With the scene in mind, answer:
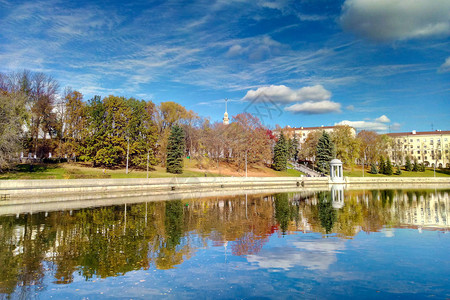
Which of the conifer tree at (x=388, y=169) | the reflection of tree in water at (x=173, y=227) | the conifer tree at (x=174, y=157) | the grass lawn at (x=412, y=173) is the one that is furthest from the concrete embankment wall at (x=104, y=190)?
the conifer tree at (x=388, y=169)

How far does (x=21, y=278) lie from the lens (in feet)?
32.7

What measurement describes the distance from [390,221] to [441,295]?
1366 cm

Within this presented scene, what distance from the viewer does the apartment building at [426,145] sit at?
13262 cm

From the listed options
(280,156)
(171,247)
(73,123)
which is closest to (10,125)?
(73,123)

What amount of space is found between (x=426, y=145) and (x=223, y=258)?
504ft

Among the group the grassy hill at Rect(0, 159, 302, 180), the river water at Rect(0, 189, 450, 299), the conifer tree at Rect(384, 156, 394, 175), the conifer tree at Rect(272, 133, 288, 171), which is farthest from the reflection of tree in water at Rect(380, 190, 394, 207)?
the conifer tree at Rect(384, 156, 394, 175)

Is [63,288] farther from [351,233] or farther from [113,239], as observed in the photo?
[351,233]

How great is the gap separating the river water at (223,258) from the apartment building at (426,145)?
130 meters

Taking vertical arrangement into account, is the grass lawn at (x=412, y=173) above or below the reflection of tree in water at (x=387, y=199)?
above

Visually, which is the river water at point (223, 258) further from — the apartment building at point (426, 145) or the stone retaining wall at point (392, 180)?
the apartment building at point (426, 145)

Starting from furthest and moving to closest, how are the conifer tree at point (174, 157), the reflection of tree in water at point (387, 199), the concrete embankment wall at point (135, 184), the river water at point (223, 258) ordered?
the conifer tree at point (174, 157), the concrete embankment wall at point (135, 184), the reflection of tree in water at point (387, 199), the river water at point (223, 258)

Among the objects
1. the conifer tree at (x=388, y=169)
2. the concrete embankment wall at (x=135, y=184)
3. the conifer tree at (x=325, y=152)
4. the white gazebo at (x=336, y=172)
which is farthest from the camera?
the conifer tree at (x=388, y=169)

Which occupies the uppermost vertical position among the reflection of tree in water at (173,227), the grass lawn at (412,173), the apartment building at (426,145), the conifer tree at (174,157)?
the apartment building at (426,145)

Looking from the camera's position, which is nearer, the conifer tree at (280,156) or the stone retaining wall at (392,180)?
the stone retaining wall at (392,180)
